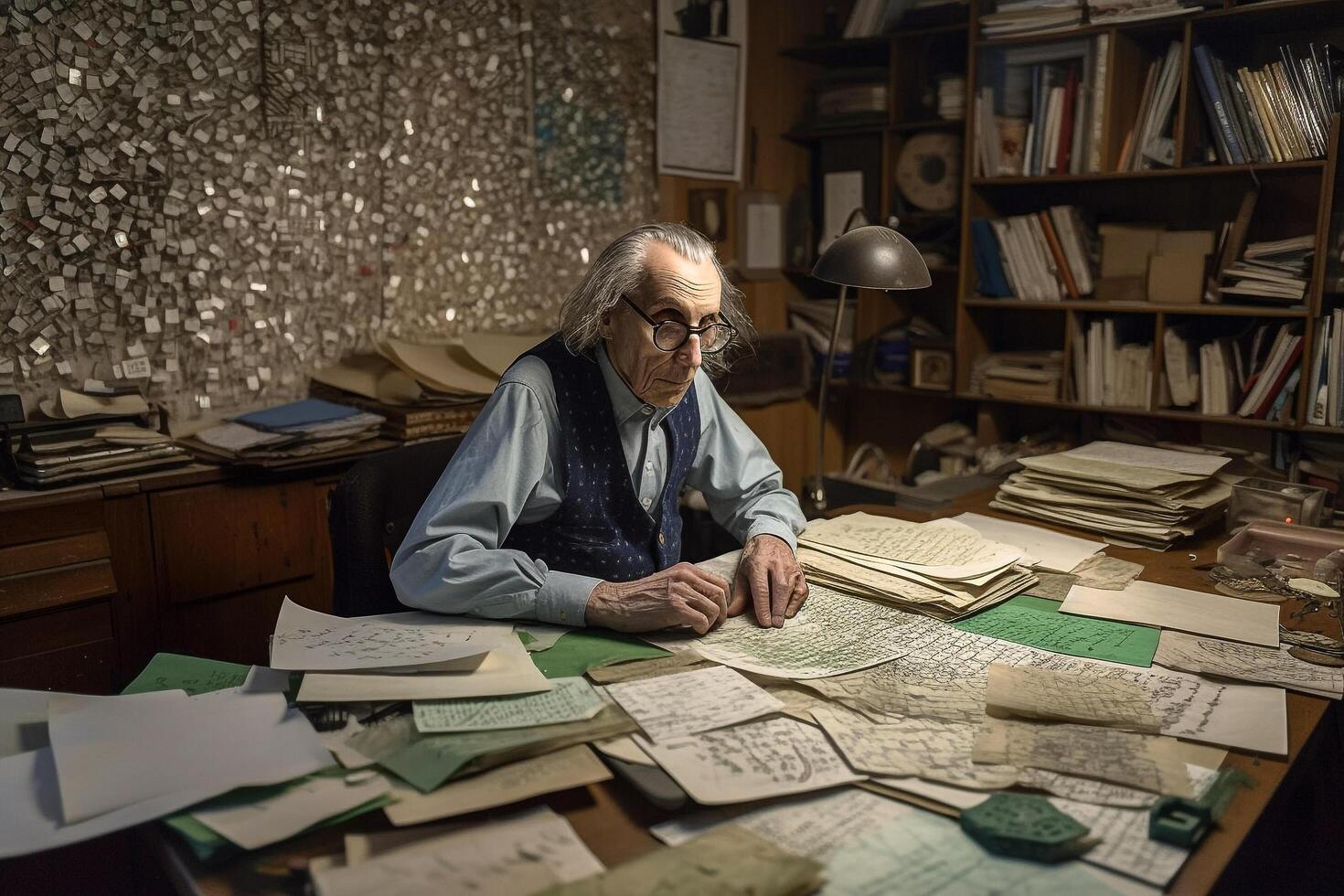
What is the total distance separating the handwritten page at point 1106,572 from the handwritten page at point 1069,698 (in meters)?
0.44

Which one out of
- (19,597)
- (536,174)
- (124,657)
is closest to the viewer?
(19,597)

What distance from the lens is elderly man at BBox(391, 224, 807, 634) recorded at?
1.44 m

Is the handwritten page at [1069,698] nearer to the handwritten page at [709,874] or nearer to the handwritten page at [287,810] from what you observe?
the handwritten page at [709,874]

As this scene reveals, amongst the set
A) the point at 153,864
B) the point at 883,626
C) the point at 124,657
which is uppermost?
the point at 883,626

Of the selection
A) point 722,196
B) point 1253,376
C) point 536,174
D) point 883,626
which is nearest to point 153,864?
point 883,626

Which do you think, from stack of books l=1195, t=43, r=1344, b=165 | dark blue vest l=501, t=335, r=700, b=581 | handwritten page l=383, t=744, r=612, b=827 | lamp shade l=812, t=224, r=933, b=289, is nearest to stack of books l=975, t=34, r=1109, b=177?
stack of books l=1195, t=43, r=1344, b=165

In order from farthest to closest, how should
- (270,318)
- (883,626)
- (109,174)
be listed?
(270,318)
(109,174)
(883,626)

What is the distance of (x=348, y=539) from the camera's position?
5.63 feet

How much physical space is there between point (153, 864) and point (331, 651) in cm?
29

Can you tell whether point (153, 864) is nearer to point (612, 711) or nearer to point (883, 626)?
point (612, 711)

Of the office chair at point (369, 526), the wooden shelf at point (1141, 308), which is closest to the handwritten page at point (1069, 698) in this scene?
the office chair at point (369, 526)

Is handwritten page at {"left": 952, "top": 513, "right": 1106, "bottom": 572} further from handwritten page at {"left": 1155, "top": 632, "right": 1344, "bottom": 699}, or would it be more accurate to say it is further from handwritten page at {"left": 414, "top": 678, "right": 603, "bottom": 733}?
handwritten page at {"left": 414, "top": 678, "right": 603, "bottom": 733}

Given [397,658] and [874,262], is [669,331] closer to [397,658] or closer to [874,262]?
[874,262]

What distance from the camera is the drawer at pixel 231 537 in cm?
233
